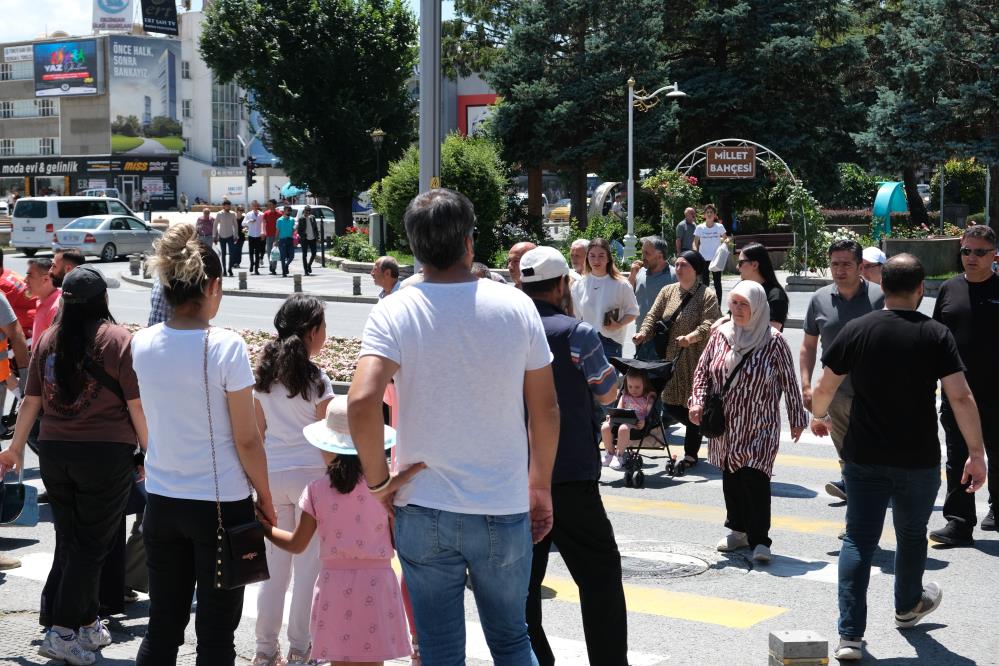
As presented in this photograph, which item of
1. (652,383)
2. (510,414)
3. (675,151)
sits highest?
(675,151)

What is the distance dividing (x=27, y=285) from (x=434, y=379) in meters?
6.20

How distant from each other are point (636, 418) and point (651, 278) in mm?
1717

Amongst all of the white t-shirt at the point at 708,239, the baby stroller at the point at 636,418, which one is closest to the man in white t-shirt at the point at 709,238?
the white t-shirt at the point at 708,239

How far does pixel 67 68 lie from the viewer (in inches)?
3922

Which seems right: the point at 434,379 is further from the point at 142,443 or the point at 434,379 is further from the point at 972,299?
the point at 972,299

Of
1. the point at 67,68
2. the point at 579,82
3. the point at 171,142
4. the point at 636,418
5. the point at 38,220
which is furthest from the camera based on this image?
the point at 171,142

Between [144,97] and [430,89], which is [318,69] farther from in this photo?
[144,97]

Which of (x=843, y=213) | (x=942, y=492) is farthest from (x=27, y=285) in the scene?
(x=843, y=213)

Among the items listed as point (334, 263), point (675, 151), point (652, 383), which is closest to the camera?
point (652, 383)

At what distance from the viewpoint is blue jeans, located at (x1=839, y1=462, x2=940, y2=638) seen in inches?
222

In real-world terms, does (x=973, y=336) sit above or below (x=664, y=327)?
above

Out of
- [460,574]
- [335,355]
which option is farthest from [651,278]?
[460,574]

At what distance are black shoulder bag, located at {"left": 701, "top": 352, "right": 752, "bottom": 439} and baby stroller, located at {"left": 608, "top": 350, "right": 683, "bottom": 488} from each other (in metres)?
1.91

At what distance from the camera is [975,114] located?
119ft
